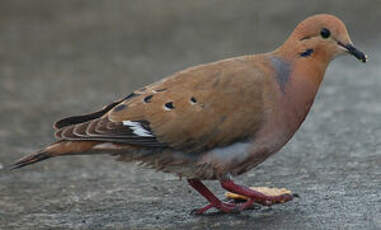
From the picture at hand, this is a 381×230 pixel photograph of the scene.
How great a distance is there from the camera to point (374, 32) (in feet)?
29.9

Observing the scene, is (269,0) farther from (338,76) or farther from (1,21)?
(1,21)

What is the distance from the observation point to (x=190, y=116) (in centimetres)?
430

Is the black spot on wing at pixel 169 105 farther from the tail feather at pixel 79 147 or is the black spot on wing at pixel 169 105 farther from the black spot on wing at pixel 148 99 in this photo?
the tail feather at pixel 79 147

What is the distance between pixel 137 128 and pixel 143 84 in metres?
3.74

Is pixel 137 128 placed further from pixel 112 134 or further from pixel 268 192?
pixel 268 192

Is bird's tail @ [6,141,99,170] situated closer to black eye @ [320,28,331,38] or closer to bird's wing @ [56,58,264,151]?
bird's wing @ [56,58,264,151]

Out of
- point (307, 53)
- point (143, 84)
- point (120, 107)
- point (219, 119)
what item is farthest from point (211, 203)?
point (143, 84)

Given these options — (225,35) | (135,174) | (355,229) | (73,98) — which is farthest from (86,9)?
(355,229)

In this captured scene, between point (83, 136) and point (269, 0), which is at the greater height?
point (269, 0)

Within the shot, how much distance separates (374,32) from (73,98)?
366cm

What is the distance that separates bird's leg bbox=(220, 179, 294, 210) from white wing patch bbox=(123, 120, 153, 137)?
509 mm

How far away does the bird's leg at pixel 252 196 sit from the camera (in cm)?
439

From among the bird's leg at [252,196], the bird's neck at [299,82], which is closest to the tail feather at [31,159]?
the bird's leg at [252,196]

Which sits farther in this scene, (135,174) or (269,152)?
(135,174)
